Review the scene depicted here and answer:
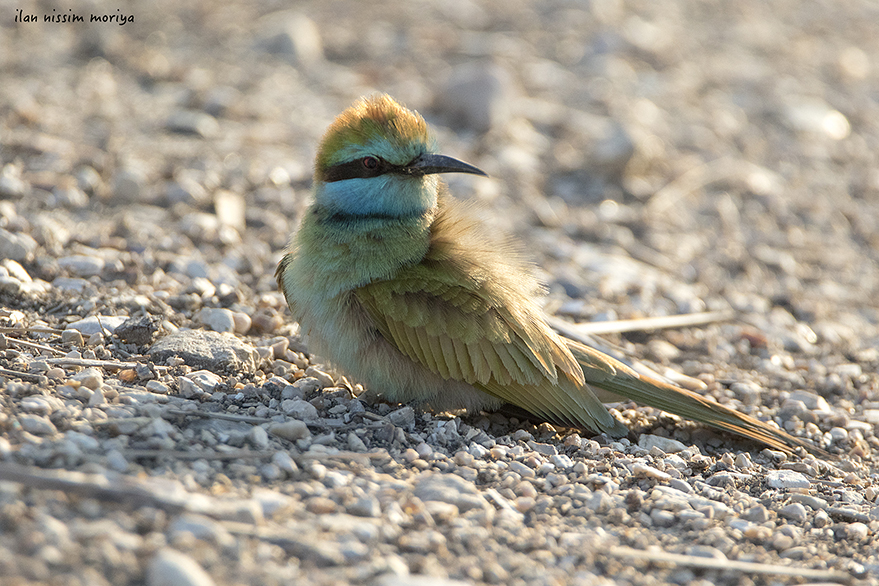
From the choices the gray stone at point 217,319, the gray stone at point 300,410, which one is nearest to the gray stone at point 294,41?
the gray stone at point 217,319

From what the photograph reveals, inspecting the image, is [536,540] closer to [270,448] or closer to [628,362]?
[270,448]

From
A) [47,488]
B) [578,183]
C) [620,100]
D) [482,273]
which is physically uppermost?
[620,100]

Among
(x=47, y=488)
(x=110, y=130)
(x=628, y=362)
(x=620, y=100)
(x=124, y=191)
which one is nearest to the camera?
(x=47, y=488)

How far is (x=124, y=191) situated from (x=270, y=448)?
2.47 metres

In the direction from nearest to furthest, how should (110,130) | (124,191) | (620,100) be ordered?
(124,191)
(110,130)
(620,100)

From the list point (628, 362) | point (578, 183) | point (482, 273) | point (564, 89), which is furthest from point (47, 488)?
point (564, 89)

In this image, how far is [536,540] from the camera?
8.01 feet

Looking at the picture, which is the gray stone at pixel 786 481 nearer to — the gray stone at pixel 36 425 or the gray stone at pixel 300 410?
the gray stone at pixel 300 410

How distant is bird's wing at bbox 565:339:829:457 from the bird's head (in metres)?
0.89

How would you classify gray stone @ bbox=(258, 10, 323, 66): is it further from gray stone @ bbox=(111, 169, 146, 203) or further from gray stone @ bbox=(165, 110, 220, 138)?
gray stone @ bbox=(111, 169, 146, 203)

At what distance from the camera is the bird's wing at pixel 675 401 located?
3473 millimetres

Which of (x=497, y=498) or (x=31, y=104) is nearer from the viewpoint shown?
(x=497, y=498)

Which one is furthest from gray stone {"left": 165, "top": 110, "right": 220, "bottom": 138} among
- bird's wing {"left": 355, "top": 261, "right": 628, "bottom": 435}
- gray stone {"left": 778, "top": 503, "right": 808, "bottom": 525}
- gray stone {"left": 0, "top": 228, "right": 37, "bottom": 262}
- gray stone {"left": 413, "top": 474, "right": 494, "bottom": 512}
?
gray stone {"left": 778, "top": 503, "right": 808, "bottom": 525}

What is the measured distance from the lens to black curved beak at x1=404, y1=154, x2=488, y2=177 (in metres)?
3.38
